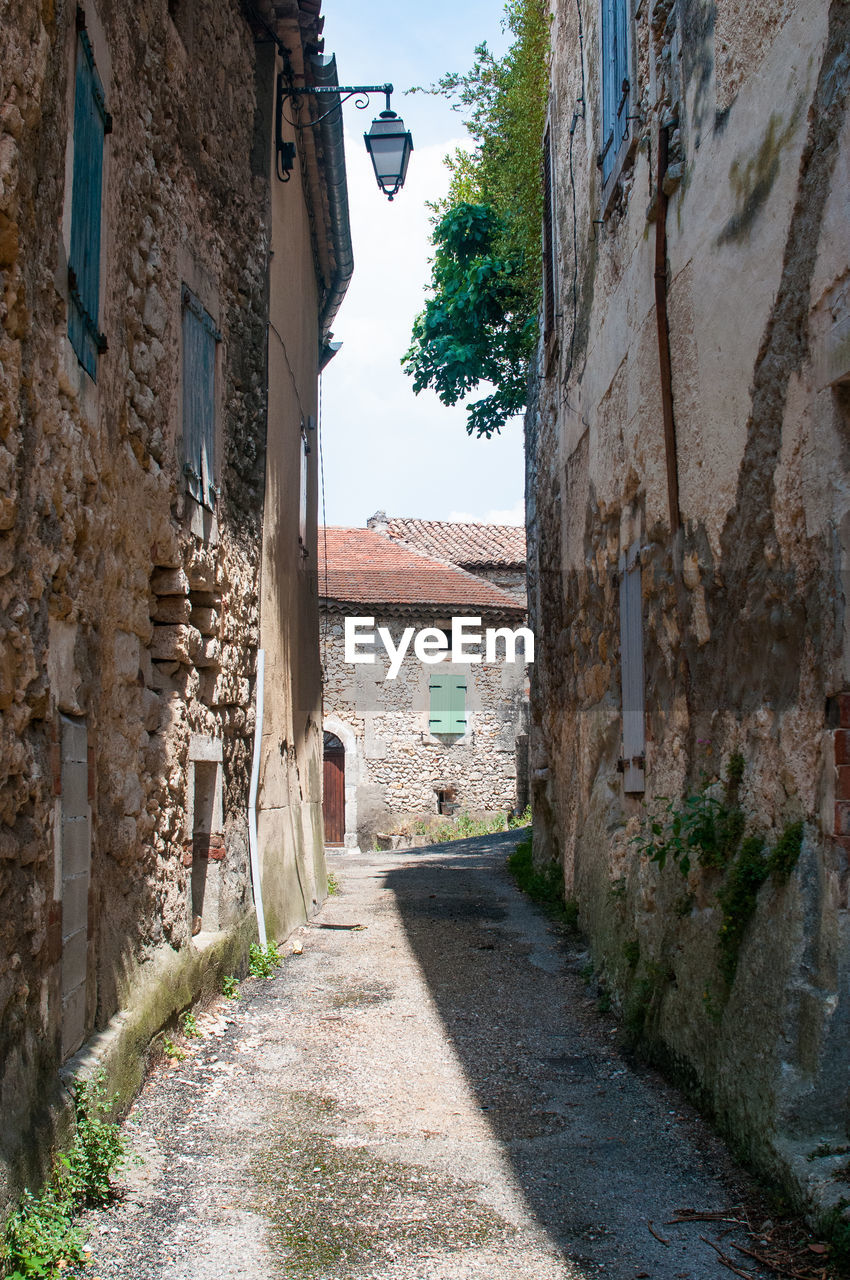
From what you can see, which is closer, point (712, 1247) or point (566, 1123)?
point (712, 1247)

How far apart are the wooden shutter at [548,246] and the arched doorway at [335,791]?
1290 cm

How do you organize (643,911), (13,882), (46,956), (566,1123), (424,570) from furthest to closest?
(424,570) < (643,911) < (566,1123) < (46,956) < (13,882)

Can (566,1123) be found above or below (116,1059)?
below

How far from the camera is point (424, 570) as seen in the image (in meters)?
22.5

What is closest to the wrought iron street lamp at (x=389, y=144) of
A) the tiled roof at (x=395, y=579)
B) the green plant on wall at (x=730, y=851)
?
the green plant on wall at (x=730, y=851)

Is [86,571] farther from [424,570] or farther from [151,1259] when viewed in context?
[424,570]

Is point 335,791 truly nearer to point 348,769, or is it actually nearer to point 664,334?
point 348,769

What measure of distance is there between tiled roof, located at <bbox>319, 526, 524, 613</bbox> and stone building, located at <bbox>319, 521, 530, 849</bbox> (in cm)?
4

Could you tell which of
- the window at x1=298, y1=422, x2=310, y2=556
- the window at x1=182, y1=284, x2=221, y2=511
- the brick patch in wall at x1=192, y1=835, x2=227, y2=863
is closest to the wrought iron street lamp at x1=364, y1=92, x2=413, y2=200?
the window at x1=182, y1=284, x2=221, y2=511

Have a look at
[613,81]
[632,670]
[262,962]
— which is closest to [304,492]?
[613,81]

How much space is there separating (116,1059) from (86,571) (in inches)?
65.7

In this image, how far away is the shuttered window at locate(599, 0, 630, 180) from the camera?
5.87 meters

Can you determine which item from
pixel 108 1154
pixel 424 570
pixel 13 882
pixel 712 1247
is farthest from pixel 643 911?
pixel 424 570
